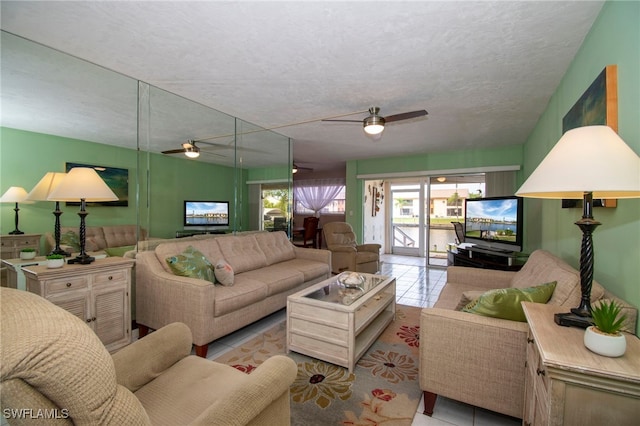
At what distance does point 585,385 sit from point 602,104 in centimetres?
154

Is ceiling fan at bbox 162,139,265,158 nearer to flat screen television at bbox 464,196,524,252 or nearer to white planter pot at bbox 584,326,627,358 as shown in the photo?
white planter pot at bbox 584,326,627,358

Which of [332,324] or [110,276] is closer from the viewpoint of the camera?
[332,324]

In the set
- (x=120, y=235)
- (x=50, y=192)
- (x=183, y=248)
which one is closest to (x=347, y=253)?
(x=183, y=248)

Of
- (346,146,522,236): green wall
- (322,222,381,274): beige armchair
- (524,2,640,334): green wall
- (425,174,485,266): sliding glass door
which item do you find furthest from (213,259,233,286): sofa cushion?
(425,174,485,266): sliding glass door

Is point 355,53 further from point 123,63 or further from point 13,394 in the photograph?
point 13,394

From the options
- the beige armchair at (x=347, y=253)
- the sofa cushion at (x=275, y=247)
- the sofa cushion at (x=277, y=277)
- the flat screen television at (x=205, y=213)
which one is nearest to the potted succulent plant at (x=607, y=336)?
the sofa cushion at (x=277, y=277)

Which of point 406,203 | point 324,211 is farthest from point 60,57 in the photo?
point 406,203

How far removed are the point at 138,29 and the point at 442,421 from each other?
126 inches

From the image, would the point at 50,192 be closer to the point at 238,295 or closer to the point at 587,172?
the point at 238,295

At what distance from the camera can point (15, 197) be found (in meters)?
2.11

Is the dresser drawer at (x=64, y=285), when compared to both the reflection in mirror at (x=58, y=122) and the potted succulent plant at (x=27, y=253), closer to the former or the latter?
the potted succulent plant at (x=27, y=253)

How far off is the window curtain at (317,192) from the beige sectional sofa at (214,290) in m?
4.86

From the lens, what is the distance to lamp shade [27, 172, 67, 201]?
2193 millimetres

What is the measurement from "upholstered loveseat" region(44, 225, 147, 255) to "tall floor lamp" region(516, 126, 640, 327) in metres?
3.30
